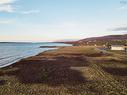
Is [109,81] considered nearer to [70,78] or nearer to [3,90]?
[70,78]

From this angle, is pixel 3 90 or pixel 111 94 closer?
pixel 111 94

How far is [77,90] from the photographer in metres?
20.2

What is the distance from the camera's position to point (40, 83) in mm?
23578

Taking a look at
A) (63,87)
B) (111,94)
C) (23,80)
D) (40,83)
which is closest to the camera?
(111,94)

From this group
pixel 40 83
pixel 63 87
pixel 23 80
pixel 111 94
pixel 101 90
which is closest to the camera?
pixel 111 94

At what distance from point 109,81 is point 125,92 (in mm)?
4768

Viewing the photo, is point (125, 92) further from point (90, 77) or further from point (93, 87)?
point (90, 77)

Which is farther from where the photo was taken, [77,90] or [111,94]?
[77,90]

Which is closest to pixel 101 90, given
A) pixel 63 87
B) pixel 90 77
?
pixel 63 87

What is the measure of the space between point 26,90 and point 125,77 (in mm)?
11651

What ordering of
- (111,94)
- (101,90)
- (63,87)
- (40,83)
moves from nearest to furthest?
(111,94) < (101,90) < (63,87) < (40,83)

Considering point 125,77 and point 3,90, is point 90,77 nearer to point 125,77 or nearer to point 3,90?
point 125,77

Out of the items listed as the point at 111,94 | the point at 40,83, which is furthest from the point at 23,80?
the point at 111,94

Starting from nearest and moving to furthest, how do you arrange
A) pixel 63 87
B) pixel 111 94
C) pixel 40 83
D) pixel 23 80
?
pixel 111 94, pixel 63 87, pixel 40 83, pixel 23 80
